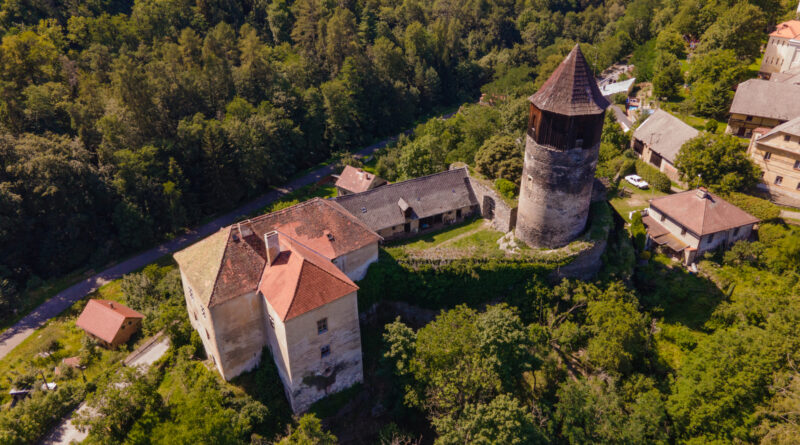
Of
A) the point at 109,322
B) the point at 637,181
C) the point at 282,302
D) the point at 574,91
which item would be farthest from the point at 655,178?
the point at 109,322

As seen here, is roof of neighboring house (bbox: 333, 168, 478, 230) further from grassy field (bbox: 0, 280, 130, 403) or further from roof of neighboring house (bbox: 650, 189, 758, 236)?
grassy field (bbox: 0, 280, 130, 403)

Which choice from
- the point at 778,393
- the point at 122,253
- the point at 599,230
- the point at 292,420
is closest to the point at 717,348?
the point at 778,393

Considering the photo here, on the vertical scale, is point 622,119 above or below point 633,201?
above

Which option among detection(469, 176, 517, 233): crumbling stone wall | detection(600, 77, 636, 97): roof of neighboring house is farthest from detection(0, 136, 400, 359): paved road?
detection(600, 77, 636, 97): roof of neighboring house

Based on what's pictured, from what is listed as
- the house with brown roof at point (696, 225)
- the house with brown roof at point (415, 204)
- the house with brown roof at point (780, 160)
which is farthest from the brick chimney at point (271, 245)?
the house with brown roof at point (780, 160)

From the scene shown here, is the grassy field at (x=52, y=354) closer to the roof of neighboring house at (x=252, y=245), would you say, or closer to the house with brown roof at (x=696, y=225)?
the roof of neighboring house at (x=252, y=245)

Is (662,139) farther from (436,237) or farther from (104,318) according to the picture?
(104,318)

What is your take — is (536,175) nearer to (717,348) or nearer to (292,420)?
(717,348)

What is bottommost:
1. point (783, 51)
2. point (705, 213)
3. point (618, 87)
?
point (705, 213)
